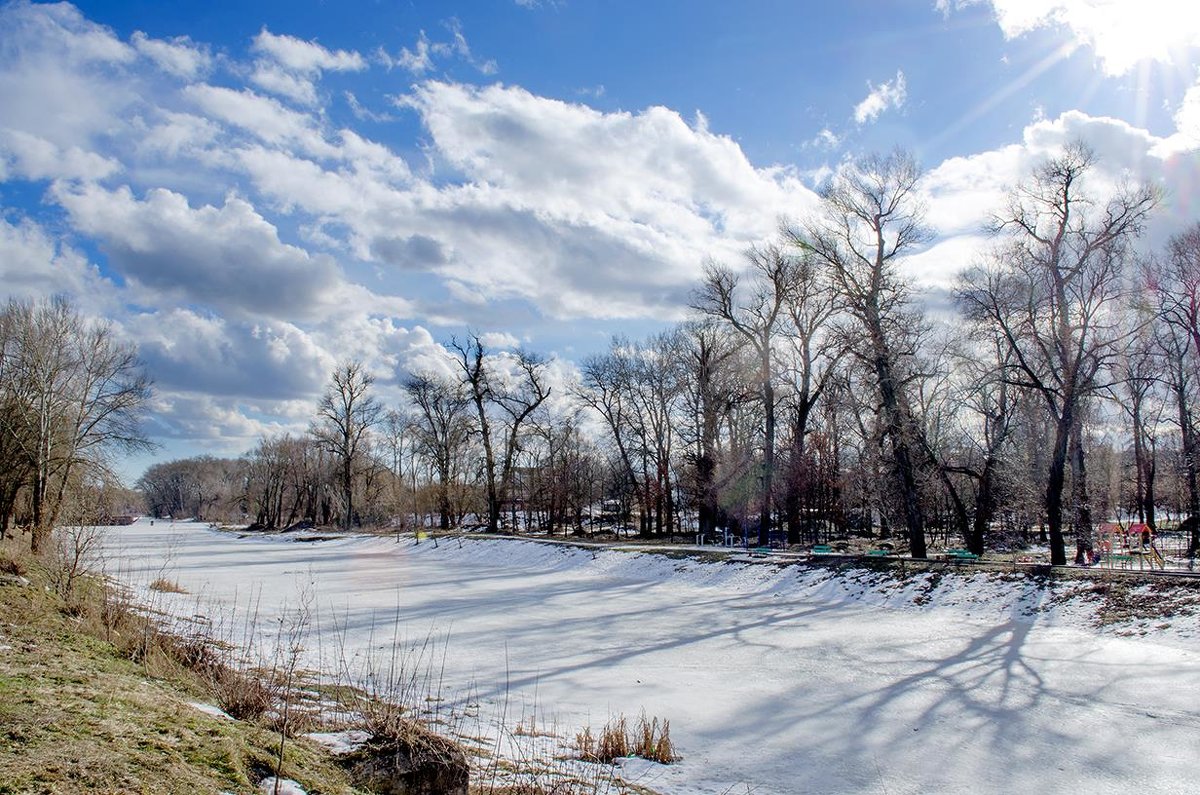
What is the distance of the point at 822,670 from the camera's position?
11.1 metres

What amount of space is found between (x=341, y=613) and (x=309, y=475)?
70191mm

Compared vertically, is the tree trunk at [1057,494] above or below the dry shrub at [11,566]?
above

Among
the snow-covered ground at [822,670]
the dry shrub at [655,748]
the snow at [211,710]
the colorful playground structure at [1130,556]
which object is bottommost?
the snow-covered ground at [822,670]

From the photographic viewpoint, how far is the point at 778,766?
23.3 feet

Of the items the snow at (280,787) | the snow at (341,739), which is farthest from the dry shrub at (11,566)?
the snow at (280,787)

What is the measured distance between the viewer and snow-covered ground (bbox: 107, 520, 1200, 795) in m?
7.14

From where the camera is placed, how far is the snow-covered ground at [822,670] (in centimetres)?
714

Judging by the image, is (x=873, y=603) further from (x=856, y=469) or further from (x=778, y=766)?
(x=856, y=469)

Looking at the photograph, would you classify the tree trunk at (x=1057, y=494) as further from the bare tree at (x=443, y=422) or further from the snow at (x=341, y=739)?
the bare tree at (x=443, y=422)

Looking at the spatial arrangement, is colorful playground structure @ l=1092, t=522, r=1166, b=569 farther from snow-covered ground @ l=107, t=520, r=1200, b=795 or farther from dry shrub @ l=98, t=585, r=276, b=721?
dry shrub @ l=98, t=585, r=276, b=721

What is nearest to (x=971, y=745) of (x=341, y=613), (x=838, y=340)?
(x=341, y=613)

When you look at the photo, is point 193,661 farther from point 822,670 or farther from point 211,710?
point 822,670

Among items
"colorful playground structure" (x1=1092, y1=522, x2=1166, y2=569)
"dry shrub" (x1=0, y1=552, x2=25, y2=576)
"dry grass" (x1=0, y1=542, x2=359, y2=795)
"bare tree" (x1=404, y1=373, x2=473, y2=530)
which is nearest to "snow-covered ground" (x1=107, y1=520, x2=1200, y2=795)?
"dry shrub" (x1=0, y1=552, x2=25, y2=576)

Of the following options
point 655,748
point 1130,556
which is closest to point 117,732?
point 655,748
